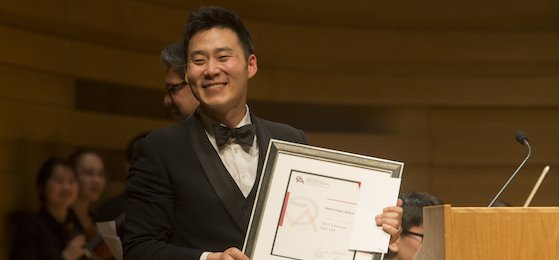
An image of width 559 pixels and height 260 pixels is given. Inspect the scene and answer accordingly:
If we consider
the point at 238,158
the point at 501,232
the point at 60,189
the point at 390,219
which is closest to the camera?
the point at 501,232

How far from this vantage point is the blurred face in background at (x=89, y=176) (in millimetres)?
3596

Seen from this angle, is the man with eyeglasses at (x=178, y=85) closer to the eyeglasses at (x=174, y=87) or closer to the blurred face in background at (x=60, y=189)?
the eyeglasses at (x=174, y=87)

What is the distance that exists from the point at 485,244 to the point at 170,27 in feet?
11.3

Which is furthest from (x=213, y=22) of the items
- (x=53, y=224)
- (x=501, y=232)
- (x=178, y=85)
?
(x=53, y=224)

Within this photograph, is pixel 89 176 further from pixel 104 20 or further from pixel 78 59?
pixel 104 20

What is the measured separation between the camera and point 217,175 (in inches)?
57.5

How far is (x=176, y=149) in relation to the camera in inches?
58.9

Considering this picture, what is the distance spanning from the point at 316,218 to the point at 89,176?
8.67ft

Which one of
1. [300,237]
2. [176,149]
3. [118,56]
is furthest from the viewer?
[118,56]

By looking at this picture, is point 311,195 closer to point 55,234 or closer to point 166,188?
point 166,188

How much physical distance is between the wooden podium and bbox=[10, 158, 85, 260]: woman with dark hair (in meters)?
2.50

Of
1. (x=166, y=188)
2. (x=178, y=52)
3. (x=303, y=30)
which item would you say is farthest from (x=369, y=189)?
(x=303, y=30)

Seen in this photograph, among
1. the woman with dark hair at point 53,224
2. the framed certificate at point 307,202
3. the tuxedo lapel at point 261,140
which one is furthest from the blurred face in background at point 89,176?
the framed certificate at point 307,202

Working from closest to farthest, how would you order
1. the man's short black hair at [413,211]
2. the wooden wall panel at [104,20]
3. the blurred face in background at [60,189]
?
the man's short black hair at [413,211] → the blurred face in background at [60,189] → the wooden wall panel at [104,20]
